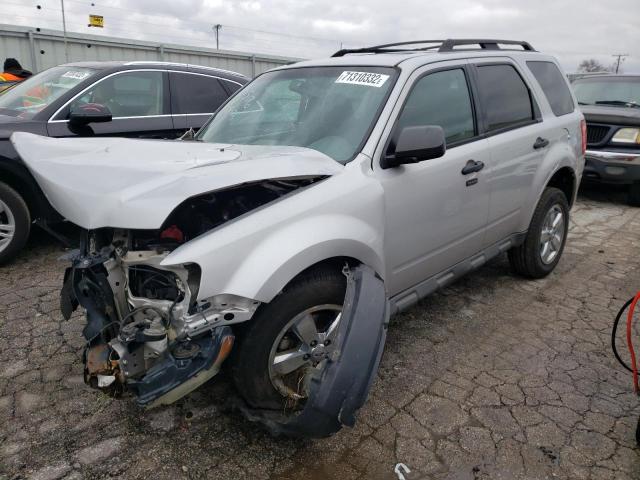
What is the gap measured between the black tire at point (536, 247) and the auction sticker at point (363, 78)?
196 centimetres

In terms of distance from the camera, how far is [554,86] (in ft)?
14.7

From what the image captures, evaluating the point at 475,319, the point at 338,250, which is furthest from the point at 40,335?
the point at 475,319

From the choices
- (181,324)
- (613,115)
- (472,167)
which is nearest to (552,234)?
(472,167)

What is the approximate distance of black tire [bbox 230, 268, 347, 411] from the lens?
227 centimetres

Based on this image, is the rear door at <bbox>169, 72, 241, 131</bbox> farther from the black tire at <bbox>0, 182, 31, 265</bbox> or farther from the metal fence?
the metal fence

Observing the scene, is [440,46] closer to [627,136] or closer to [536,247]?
[536,247]

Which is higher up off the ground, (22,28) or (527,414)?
(22,28)

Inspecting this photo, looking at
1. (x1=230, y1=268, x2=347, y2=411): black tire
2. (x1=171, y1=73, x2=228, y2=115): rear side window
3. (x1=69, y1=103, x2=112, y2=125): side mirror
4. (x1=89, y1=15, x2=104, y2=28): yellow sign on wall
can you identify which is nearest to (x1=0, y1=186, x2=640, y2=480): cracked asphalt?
(x1=230, y1=268, x2=347, y2=411): black tire

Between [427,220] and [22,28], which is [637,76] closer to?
[427,220]

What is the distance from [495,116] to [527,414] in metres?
2.04

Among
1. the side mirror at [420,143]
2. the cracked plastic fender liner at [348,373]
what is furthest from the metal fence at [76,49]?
the cracked plastic fender liner at [348,373]

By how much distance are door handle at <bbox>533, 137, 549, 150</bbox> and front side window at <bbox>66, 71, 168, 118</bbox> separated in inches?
146

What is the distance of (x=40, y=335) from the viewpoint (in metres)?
3.47

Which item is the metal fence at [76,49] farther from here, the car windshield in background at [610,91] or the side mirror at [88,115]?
the car windshield in background at [610,91]
